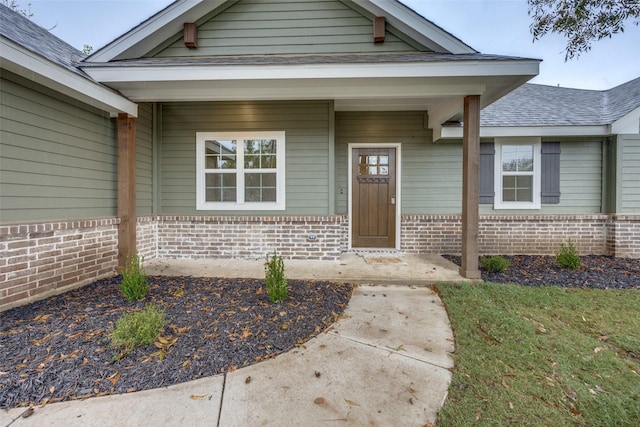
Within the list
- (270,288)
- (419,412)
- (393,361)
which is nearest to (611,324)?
(393,361)

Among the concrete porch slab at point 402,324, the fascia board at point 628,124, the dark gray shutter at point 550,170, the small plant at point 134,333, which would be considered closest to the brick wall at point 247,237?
the concrete porch slab at point 402,324

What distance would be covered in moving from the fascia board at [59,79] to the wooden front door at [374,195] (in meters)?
4.19

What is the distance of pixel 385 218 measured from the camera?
611 centimetres

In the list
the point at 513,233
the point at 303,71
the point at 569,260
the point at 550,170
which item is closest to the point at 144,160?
the point at 303,71

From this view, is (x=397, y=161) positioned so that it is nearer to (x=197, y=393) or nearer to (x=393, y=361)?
(x=393, y=361)

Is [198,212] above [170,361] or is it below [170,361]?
above

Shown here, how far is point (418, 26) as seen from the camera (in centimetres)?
457

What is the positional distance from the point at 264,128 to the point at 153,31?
229 cm

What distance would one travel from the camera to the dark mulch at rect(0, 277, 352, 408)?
187 cm

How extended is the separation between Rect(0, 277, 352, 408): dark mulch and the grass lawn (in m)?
1.28

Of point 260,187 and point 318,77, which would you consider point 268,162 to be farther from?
point 318,77

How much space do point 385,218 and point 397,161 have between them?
48.7 inches

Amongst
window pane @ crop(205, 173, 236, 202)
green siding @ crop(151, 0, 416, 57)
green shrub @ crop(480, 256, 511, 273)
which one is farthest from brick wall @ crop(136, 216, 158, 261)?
green shrub @ crop(480, 256, 511, 273)

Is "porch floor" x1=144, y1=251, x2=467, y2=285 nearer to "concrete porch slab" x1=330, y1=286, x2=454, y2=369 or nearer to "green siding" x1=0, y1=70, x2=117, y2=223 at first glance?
"concrete porch slab" x1=330, y1=286, x2=454, y2=369
